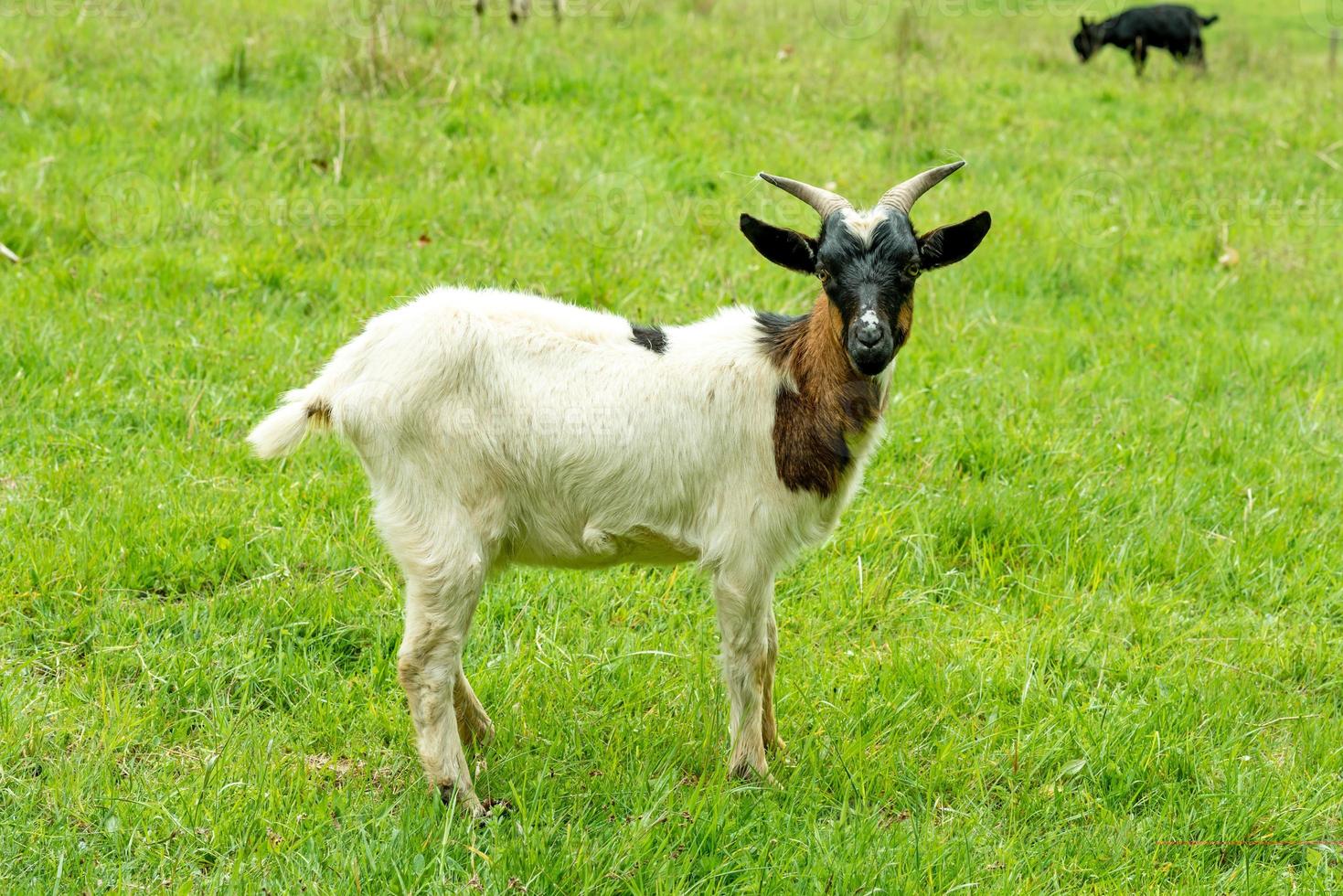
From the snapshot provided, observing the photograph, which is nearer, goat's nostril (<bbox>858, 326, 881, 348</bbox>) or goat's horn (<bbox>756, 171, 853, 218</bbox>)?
goat's nostril (<bbox>858, 326, 881, 348</bbox>)

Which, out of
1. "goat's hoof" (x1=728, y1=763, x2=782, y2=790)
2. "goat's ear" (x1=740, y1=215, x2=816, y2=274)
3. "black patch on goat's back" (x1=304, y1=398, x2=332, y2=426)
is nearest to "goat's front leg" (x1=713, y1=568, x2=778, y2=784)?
"goat's hoof" (x1=728, y1=763, x2=782, y2=790)

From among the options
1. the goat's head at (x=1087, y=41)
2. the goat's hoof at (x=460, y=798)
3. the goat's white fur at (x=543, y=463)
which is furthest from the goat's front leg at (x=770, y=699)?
the goat's head at (x=1087, y=41)

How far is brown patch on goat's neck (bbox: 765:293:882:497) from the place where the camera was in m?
3.70

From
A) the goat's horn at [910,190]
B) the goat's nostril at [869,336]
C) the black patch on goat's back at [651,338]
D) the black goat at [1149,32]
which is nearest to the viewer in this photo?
the goat's nostril at [869,336]

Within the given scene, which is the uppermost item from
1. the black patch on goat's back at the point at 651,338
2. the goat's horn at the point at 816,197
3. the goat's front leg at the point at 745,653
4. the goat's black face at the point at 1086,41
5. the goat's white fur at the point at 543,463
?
the goat's black face at the point at 1086,41

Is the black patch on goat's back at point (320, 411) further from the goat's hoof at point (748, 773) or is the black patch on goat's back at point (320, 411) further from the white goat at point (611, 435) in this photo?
the goat's hoof at point (748, 773)

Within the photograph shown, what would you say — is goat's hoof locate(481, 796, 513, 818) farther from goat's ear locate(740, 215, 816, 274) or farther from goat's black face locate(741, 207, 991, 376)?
goat's ear locate(740, 215, 816, 274)

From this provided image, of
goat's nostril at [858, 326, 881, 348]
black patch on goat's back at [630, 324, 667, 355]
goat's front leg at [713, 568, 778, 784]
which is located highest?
goat's nostril at [858, 326, 881, 348]

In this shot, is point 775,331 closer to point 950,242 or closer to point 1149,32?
point 950,242

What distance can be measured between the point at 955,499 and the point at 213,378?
3.22 meters

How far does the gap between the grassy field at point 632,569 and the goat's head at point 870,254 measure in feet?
4.15

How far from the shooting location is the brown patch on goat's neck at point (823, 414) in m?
3.70

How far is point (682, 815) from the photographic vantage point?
348 centimetres

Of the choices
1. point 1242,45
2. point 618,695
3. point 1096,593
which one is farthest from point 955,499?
point 1242,45
